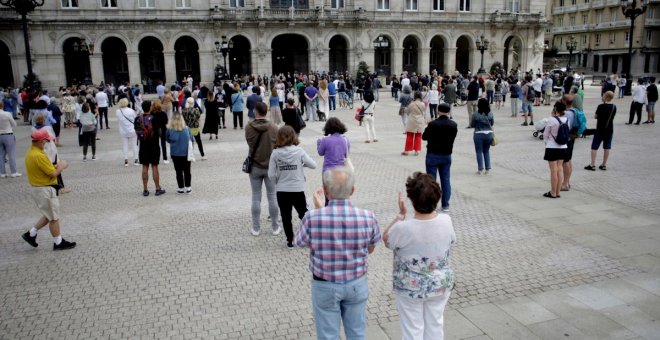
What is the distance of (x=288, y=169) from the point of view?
7145 millimetres

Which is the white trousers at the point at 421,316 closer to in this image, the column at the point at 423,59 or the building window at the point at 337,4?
the building window at the point at 337,4

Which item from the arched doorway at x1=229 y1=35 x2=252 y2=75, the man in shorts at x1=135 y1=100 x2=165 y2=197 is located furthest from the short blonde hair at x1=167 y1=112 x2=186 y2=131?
the arched doorway at x1=229 y1=35 x2=252 y2=75

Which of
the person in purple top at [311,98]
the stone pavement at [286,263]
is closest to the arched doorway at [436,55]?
the person in purple top at [311,98]

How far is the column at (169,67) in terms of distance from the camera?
1665 inches

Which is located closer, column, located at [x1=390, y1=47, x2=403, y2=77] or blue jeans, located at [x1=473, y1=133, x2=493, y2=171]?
blue jeans, located at [x1=473, y1=133, x2=493, y2=171]

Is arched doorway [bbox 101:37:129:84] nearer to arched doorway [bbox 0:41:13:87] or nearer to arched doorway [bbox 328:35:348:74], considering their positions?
arched doorway [bbox 0:41:13:87]

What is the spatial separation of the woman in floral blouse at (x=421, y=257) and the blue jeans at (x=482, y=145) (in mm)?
8063

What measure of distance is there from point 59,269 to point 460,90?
87.7 feet

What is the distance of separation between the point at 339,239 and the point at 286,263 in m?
3.37

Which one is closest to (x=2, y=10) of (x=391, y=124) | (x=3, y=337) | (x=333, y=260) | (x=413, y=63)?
Answer: (x=391, y=124)

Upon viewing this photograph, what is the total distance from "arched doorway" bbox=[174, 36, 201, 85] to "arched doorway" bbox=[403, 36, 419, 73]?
68.6 ft

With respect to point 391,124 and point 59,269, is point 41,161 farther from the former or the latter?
point 391,124

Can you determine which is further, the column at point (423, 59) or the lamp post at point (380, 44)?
the column at point (423, 59)

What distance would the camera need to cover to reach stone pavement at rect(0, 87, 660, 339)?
5352 millimetres
